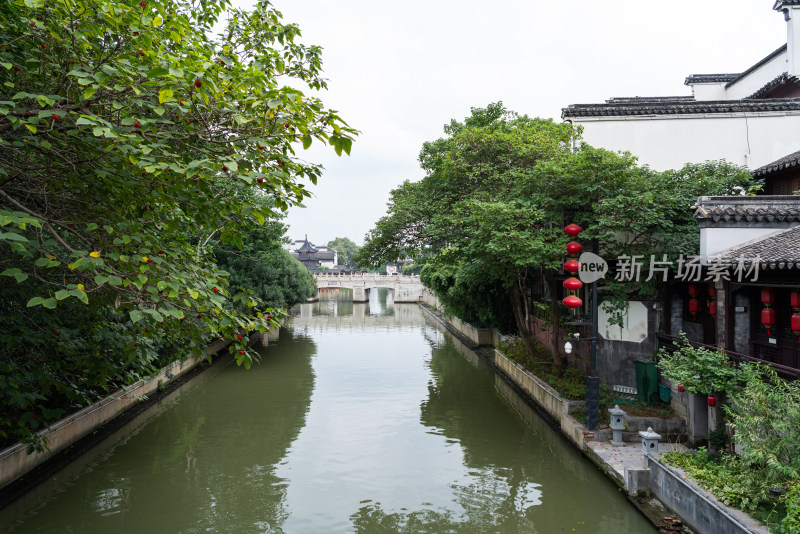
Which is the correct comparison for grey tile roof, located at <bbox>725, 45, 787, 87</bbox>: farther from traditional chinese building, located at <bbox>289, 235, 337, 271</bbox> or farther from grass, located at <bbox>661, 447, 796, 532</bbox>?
traditional chinese building, located at <bbox>289, 235, 337, 271</bbox>

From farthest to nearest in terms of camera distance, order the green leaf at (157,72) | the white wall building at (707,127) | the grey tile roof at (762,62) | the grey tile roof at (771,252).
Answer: the grey tile roof at (762,62), the white wall building at (707,127), the grey tile roof at (771,252), the green leaf at (157,72)

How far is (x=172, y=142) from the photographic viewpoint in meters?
5.08

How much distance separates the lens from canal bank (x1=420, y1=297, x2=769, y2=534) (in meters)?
6.32

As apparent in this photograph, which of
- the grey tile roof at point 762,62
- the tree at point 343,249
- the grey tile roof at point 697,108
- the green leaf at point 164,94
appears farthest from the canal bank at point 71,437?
the tree at point 343,249

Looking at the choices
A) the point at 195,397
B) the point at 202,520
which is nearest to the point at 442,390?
the point at 195,397

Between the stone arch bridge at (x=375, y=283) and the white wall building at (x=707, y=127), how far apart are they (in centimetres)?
3813

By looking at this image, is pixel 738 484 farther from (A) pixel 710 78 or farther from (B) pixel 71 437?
(A) pixel 710 78

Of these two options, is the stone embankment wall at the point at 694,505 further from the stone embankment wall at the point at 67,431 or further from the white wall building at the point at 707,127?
the white wall building at the point at 707,127

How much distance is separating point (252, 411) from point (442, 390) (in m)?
5.63

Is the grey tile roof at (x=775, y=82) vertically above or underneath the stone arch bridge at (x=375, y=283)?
above

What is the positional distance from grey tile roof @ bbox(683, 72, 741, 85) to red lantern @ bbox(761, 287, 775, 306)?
608 inches

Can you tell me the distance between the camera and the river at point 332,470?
25.2 feet

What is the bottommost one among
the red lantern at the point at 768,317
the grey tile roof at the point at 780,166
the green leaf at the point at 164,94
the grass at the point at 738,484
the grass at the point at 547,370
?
the grass at the point at 738,484

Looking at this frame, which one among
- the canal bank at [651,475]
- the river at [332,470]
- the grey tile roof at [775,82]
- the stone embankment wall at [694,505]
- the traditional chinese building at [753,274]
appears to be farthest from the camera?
the grey tile roof at [775,82]
